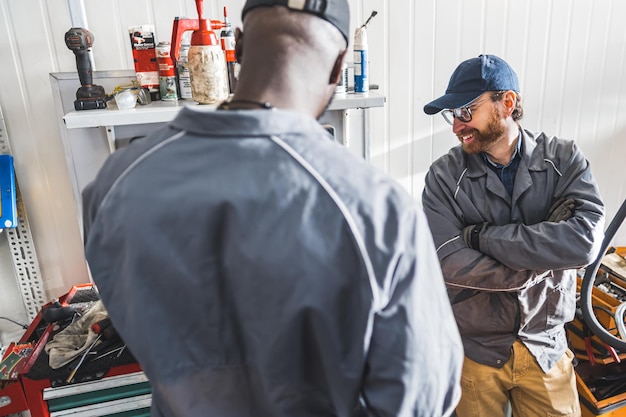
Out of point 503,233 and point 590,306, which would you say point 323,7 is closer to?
point 503,233

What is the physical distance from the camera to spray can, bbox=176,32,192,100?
1493mm

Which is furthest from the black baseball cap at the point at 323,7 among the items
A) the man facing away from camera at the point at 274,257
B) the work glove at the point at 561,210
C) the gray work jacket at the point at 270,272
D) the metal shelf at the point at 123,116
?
the work glove at the point at 561,210

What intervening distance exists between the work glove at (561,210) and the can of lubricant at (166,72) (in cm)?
130

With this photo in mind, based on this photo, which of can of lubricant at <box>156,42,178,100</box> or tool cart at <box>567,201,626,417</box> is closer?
can of lubricant at <box>156,42,178,100</box>

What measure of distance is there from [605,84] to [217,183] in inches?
95.8

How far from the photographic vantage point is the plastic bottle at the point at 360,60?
5.36ft

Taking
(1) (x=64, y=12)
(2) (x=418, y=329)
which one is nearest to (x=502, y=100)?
(2) (x=418, y=329)

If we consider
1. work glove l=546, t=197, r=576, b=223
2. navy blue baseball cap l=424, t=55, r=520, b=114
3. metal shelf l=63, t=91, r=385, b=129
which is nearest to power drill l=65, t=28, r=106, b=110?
metal shelf l=63, t=91, r=385, b=129

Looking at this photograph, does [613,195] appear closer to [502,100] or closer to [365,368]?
[502,100]

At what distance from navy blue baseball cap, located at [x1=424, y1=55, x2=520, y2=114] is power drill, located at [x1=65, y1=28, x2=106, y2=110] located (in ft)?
3.66

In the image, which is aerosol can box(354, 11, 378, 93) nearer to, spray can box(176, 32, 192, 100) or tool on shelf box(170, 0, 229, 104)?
tool on shelf box(170, 0, 229, 104)

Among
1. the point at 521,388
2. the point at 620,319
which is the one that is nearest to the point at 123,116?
the point at 521,388

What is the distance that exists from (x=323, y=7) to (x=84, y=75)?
3.65 feet

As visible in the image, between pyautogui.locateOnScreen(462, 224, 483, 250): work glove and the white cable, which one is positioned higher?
pyautogui.locateOnScreen(462, 224, 483, 250): work glove
